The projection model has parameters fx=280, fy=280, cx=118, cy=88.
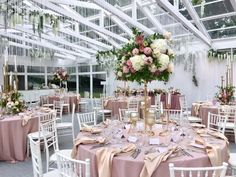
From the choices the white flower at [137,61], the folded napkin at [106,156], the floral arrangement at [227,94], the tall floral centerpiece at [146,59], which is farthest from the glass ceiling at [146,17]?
the folded napkin at [106,156]

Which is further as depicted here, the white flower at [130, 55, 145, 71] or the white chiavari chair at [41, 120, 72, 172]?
the white chiavari chair at [41, 120, 72, 172]

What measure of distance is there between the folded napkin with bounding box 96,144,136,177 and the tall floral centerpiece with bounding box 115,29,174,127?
92 centimetres

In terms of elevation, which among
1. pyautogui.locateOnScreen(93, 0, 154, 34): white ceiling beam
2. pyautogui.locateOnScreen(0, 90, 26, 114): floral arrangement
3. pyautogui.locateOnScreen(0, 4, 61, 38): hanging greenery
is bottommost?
pyautogui.locateOnScreen(0, 90, 26, 114): floral arrangement

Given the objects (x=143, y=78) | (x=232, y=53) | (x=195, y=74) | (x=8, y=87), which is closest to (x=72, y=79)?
(x=195, y=74)

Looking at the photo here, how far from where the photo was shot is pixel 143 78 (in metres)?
3.32

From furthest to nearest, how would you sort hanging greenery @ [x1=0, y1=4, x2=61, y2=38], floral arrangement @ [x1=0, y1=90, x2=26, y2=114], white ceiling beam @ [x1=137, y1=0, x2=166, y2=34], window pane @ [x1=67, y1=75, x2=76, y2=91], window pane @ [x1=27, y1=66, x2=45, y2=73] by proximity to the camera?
window pane @ [x1=67, y1=75, x2=76, y2=91]
window pane @ [x1=27, y1=66, x2=45, y2=73]
white ceiling beam @ [x1=137, y1=0, x2=166, y2=34]
hanging greenery @ [x1=0, y1=4, x2=61, y2=38]
floral arrangement @ [x1=0, y1=90, x2=26, y2=114]

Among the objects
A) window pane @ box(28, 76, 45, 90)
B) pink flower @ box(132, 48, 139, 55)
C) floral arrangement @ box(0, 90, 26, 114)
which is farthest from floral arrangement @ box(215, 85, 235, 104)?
window pane @ box(28, 76, 45, 90)

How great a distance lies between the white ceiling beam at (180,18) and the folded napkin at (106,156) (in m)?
5.94

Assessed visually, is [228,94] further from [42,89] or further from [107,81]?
[42,89]

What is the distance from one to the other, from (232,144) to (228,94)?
4.50 ft

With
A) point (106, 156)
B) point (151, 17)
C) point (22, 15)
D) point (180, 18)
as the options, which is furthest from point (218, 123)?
point (151, 17)

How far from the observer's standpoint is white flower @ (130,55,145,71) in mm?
3137

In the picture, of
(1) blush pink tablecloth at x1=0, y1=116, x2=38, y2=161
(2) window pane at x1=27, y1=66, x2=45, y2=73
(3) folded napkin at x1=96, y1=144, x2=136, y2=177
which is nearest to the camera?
(3) folded napkin at x1=96, y1=144, x2=136, y2=177

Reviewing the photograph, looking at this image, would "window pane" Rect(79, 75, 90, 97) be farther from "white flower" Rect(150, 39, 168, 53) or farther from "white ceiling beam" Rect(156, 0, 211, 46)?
"white flower" Rect(150, 39, 168, 53)
